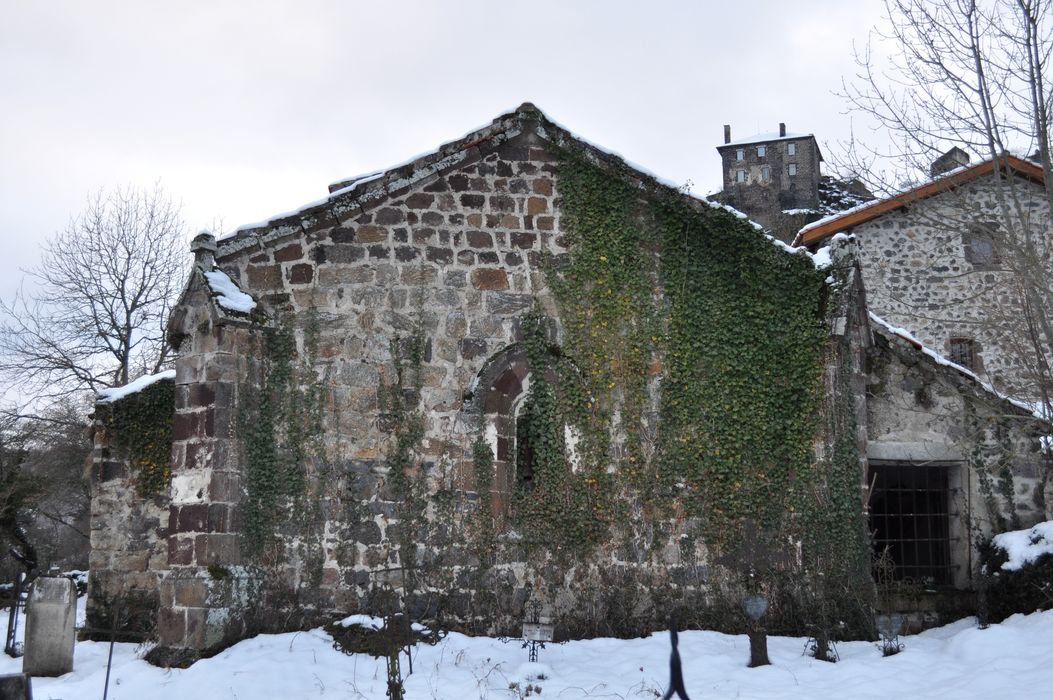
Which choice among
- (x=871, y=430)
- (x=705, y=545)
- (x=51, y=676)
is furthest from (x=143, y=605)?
(x=871, y=430)

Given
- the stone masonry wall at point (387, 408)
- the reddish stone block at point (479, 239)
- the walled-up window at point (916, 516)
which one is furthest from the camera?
the walled-up window at point (916, 516)

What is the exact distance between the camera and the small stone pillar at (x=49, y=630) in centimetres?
919

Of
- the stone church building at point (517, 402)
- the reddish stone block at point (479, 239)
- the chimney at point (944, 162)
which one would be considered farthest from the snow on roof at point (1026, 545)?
the reddish stone block at point (479, 239)

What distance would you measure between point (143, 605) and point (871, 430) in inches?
369

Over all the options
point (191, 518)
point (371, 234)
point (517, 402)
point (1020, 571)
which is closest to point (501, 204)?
point (371, 234)

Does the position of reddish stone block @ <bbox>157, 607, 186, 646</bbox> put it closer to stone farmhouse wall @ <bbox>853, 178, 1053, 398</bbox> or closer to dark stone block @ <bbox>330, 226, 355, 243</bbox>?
dark stone block @ <bbox>330, 226, 355, 243</bbox>

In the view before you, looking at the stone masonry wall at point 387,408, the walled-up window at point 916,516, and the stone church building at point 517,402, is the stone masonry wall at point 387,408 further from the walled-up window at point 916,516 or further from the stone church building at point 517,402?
the walled-up window at point 916,516

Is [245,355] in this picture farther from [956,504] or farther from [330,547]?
[956,504]

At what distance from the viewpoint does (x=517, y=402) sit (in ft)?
34.1

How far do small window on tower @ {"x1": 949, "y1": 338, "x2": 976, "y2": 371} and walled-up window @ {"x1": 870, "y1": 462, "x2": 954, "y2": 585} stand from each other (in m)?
6.28

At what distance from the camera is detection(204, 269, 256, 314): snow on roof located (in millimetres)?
9539

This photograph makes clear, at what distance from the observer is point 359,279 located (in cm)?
1034

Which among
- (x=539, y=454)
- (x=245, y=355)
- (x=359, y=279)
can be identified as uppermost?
(x=359, y=279)

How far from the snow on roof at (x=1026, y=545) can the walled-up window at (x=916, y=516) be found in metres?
1.21
